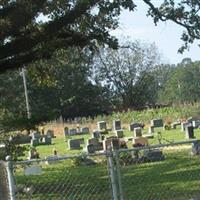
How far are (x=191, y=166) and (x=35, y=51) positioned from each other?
24.5 ft

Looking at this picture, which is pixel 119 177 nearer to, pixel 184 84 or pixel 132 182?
pixel 132 182

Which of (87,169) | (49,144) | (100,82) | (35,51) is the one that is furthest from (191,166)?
(100,82)

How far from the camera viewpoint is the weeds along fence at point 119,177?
31.0ft

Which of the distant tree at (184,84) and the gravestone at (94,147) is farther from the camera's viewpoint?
the distant tree at (184,84)

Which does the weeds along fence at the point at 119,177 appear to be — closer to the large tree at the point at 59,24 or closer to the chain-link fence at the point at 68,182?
the chain-link fence at the point at 68,182

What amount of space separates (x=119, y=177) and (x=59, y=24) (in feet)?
42.7

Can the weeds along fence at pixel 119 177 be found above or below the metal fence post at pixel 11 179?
below

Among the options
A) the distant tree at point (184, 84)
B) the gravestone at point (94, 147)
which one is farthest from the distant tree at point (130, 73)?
the gravestone at point (94, 147)

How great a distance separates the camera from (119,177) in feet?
30.3

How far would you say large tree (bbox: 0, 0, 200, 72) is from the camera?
20.6m

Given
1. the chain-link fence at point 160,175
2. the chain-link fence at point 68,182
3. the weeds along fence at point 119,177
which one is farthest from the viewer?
the chain-link fence at point 68,182

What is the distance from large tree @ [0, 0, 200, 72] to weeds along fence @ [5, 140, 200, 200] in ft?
14.3

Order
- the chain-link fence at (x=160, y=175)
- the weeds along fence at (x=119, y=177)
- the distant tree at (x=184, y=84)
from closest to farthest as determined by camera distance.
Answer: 1. the weeds along fence at (x=119, y=177)
2. the chain-link fence at (x=160, y=175)
3. the distant tree at (x=184, y=84)

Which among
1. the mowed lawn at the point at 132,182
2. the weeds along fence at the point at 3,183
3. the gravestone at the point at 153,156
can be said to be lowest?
the mowed lawn at the point at 132,182
